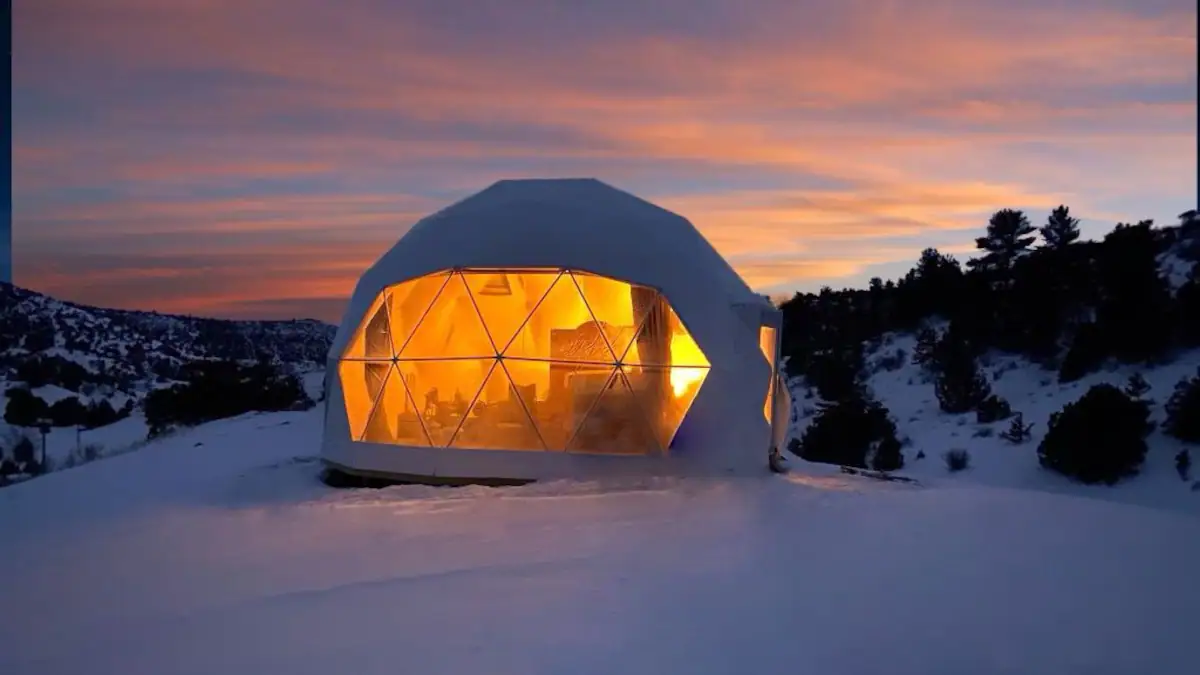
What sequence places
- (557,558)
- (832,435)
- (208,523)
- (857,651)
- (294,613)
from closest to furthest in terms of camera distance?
1. (857,651)
2. (294,613)
3. (557,558)
4. (208,523)
5. (832,435)

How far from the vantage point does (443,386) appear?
11461 millimetres

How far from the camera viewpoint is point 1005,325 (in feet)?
82.3

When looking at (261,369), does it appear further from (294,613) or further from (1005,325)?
(294,613)

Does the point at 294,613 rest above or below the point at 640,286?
below

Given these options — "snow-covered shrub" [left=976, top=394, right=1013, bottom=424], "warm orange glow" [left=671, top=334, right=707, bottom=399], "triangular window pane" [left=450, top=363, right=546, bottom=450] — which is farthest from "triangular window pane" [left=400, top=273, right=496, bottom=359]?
"snow-covered shrub" [left=976, top=394, right=1013, bottom=424]

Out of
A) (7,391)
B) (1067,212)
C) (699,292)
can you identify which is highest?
(1067,212)

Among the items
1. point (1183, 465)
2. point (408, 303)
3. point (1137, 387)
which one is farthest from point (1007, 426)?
point (408, 303)

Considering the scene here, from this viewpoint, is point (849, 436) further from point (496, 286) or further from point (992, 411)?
point (496, 286)

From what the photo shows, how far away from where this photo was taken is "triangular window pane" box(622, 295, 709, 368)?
1102 cm

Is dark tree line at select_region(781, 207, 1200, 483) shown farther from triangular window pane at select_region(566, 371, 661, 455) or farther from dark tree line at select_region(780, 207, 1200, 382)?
triangular window pane at select_region(566, 371, 661, 455)

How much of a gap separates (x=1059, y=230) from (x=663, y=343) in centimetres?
2366

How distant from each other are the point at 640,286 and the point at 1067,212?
24.6 metres

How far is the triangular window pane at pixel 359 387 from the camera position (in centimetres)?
1155

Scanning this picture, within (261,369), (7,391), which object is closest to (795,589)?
(261,369)
